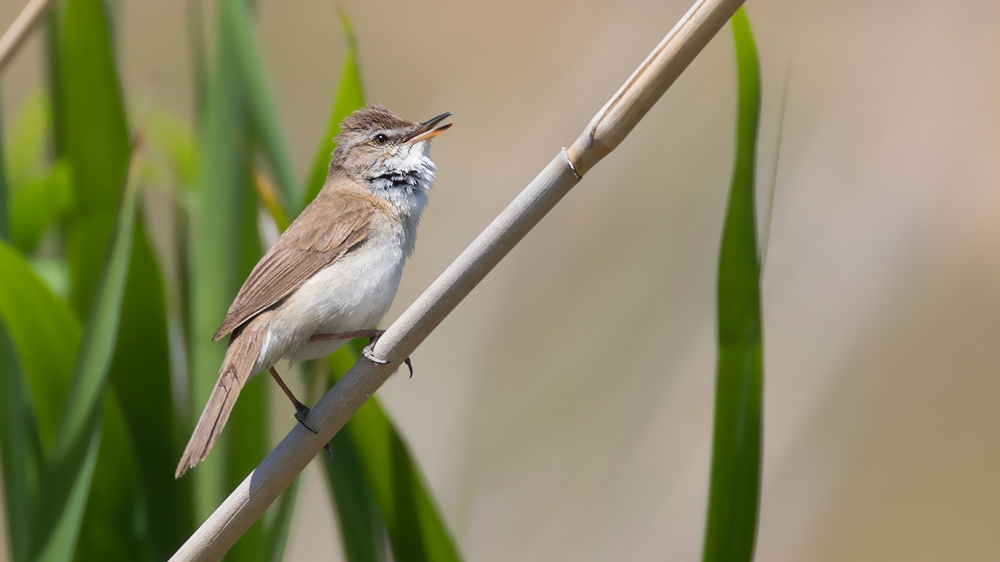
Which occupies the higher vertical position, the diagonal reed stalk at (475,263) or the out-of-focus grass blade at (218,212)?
the out-of-focus grass blade at (218,212)

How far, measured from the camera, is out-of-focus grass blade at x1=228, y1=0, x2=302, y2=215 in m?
1.35

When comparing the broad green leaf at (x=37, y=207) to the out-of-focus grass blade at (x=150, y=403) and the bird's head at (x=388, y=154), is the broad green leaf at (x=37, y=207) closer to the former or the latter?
the out-of-focus grass blade at (x=150, y=403)

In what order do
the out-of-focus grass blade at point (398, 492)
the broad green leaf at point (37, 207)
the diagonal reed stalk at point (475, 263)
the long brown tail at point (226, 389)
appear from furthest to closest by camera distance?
the broad green leaf at point (37, 207) → the out-of-focus grass blade at point (398, 492) → the long brown tail at point (226, 389) → the diagonal reed stalk at point (475, 263)

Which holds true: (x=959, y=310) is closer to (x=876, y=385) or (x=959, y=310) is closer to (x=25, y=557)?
(x=876, y=385)

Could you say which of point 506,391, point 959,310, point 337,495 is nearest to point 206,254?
point 337,495

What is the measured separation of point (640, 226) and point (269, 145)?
8.38 feet

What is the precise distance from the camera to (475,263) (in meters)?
0.85

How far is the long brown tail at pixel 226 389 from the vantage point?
94 centimetres

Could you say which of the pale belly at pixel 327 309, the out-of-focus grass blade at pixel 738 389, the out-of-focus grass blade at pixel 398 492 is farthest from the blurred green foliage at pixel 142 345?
the out-of-focus grass blade at pixel 738 389

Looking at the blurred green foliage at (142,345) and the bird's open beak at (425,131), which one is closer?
the blurred green foliage at (142,345)

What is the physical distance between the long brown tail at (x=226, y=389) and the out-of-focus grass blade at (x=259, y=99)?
275mm

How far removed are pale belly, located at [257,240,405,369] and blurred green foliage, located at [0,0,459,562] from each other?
0.37 ft

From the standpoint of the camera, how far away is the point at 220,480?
132 cm

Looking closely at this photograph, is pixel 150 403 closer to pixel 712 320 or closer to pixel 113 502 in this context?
pixel 113 502
